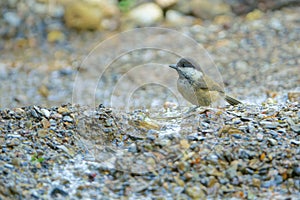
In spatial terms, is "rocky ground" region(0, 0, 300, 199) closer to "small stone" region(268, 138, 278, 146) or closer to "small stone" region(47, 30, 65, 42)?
"small stone" region(268, 138, 278, 146)

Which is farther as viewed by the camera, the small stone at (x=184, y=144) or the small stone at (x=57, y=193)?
the small stone at (x=184, y=144)

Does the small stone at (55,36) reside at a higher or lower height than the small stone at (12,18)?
lower

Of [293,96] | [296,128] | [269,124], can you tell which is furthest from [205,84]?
[293,96]

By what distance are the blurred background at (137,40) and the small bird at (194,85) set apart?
6.96ft

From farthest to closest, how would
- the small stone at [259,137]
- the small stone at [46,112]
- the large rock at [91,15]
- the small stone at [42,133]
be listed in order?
1. the large rock at [91,15]
2. the small stone at [46,112]
3. the small stone at [42,133]
4. the small stone at [259,137]

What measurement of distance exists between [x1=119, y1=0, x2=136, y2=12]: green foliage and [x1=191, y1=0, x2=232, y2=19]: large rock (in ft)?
3.23

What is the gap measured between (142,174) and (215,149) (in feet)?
1.86

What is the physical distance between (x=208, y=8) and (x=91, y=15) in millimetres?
1837

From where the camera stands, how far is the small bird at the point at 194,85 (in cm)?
557

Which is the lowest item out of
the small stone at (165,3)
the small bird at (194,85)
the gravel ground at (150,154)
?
the gravel ground at (150,154)

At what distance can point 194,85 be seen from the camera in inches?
219

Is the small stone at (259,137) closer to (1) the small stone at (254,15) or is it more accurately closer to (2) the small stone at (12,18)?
(1) the small stone at (254,15)

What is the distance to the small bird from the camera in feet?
18.3

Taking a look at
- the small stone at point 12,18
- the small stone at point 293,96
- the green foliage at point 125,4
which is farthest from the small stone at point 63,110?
the green foliage at point 125,4
